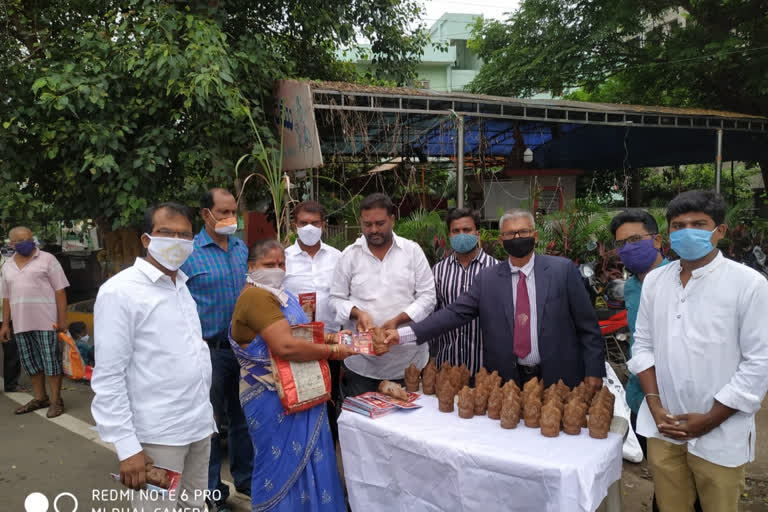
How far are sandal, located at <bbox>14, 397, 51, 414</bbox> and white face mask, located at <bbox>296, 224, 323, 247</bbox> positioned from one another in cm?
382

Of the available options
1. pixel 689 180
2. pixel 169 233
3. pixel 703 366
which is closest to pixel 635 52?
pixel 689 180

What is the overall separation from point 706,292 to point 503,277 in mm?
1043

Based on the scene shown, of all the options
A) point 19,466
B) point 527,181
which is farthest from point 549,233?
point 527,181

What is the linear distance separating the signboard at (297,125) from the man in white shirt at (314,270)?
2.22m

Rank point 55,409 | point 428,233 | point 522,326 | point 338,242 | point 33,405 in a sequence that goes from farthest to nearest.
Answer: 1. point 338,242
2. point 428,233
3. point 33,405
4. point 55,409
5. point 522,326

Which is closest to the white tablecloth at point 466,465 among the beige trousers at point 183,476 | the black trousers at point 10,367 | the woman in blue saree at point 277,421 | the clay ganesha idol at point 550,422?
the clay ganesha idol at point 550,422

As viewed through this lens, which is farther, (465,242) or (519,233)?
(465,242)

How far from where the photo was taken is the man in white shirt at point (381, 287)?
126 inches

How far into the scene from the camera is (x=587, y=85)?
13711mm

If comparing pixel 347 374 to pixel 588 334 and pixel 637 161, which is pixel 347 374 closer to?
pixel 588 334

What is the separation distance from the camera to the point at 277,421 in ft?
8.67

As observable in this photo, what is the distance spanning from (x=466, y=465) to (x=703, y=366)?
3.40 ft

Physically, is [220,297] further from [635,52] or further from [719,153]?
[635,52]

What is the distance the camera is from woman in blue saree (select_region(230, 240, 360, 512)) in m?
2.58
